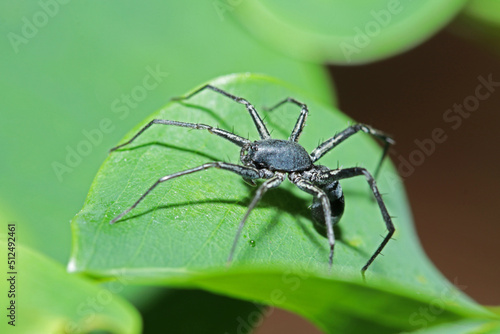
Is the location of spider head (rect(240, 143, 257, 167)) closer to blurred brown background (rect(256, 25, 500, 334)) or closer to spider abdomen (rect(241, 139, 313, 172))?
spider abdomen (rect(241, 139, 313, 172))

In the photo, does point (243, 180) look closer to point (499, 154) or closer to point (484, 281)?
point (484, 281)

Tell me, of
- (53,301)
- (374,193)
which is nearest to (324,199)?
(374,193)

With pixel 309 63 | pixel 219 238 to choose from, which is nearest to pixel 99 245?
pixel 219 238

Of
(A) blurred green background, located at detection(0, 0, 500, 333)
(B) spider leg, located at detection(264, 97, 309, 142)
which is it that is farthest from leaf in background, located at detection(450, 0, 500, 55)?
(B) spider leg, located at detection(264, 97, 309, 142)

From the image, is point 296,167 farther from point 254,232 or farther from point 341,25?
point 341,25

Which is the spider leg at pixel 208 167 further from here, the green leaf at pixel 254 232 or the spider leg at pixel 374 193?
the spider leg at pixel 374 193
